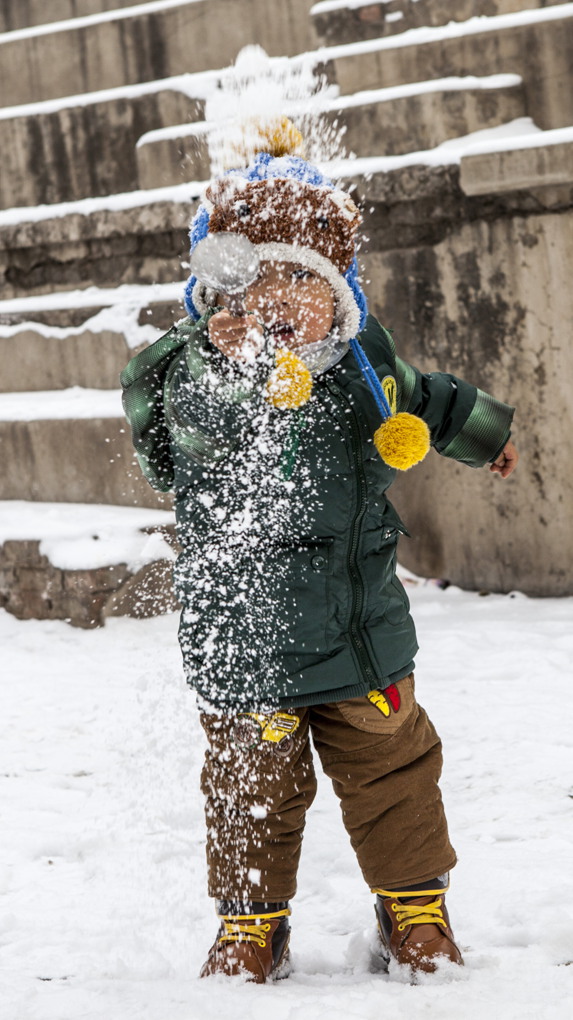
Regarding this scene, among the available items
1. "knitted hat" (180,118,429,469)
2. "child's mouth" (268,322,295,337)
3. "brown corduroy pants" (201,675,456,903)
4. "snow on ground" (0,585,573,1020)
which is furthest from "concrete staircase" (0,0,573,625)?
"brown corduroy pants" (201,675,456,903)

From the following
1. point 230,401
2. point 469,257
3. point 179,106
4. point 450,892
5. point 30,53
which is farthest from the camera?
point 30,53

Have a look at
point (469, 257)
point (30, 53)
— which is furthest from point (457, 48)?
point (30, 53)

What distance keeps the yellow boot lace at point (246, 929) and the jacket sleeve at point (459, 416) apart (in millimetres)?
839

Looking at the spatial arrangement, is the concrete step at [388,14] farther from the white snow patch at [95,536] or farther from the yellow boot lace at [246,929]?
the yellow boot lace at [246,929]

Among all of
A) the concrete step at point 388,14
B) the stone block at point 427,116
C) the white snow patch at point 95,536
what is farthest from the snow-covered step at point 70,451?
the concrete step at point 388,14

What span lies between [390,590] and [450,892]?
0.65 metres

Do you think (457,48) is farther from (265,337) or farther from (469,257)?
(265,337)

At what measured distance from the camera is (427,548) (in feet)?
13.3

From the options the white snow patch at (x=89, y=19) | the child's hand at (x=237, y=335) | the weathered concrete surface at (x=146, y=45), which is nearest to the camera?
the child's hand at (x=237, y=335)

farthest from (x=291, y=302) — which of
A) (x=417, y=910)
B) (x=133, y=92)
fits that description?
(x=133, y=92)

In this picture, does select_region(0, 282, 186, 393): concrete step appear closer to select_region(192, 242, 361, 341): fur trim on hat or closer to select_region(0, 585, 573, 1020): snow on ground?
select_region(0, 585, 573, 1020): snow on ground

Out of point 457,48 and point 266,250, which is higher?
point 457,48

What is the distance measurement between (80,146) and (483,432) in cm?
328

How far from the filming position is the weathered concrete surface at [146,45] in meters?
4.72
